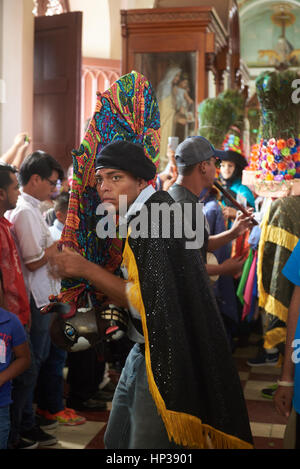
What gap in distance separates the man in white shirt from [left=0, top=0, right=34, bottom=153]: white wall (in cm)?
341

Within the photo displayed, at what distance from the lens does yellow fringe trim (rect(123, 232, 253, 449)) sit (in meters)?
2.01

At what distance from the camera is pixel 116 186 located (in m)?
2.17

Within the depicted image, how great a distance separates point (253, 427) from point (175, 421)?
238cm

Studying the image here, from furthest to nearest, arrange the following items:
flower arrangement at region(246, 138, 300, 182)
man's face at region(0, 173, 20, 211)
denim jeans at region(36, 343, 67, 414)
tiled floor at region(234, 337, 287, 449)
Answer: flower arrangement at region(246, 138, 300, 182) < denim jeans at region(36, 343, 67, 414) < tiled floor at region(234, 337, 287, 449) < man's face at region(0, 173, 20, 211)

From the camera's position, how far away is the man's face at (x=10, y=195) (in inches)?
141

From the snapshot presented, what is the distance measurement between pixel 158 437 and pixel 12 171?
202cm

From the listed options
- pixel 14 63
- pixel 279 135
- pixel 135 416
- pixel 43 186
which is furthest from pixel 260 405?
pixel 14 63

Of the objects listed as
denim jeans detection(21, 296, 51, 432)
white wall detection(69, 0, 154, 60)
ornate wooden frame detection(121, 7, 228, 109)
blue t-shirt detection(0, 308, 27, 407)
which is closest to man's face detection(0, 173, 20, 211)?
denim jeans detection(21, 296, 51, 432)

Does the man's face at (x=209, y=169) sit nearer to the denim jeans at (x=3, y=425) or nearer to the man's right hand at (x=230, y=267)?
the man's right hand at (x=230, y=267)

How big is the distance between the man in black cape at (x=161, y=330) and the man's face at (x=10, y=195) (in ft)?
4.84

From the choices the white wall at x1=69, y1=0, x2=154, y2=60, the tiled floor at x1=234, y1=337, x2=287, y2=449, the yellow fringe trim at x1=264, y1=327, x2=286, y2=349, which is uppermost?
the white wall at x1=69, y1=0, x2=154, y2=60

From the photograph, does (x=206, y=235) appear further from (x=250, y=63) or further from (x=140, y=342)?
(x=250, y=63)

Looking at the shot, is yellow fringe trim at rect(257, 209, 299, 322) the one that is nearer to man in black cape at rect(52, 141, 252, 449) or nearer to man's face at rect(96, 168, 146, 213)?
man in black cape at rect(52, 141, 252, 449)

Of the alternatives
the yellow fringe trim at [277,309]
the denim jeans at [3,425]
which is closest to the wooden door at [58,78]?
the yellow fringe trim at [277,309]
